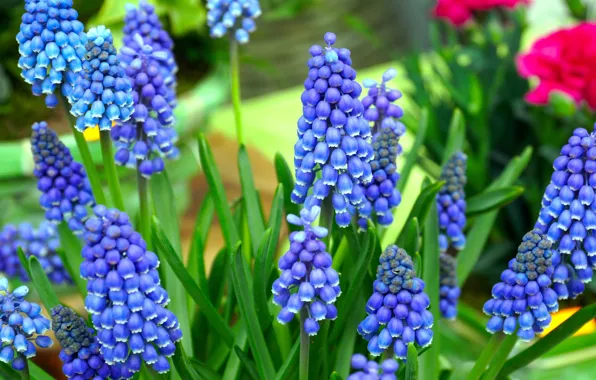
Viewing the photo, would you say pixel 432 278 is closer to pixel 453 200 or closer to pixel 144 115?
pixel 453 200

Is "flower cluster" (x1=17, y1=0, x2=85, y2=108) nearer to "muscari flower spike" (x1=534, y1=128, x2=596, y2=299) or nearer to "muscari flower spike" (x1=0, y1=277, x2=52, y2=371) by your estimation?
"muscari flower spike" (x1=0, y1=277, x2=52, y2=371)

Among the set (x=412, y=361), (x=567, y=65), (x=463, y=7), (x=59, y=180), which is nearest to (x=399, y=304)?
(x=412, y=361)

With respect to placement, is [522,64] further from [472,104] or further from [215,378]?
[215,378]

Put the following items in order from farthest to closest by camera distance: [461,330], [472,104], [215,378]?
1. [472,104]
2. [461,330]
3. [215,378]

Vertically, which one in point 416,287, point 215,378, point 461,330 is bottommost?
point 461,330

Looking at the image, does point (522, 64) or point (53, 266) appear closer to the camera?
point (53, 266)

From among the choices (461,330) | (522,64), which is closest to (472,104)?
(522,64)

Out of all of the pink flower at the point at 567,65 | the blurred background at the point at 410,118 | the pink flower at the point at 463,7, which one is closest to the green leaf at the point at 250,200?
the blurred background at the point at 410,118
